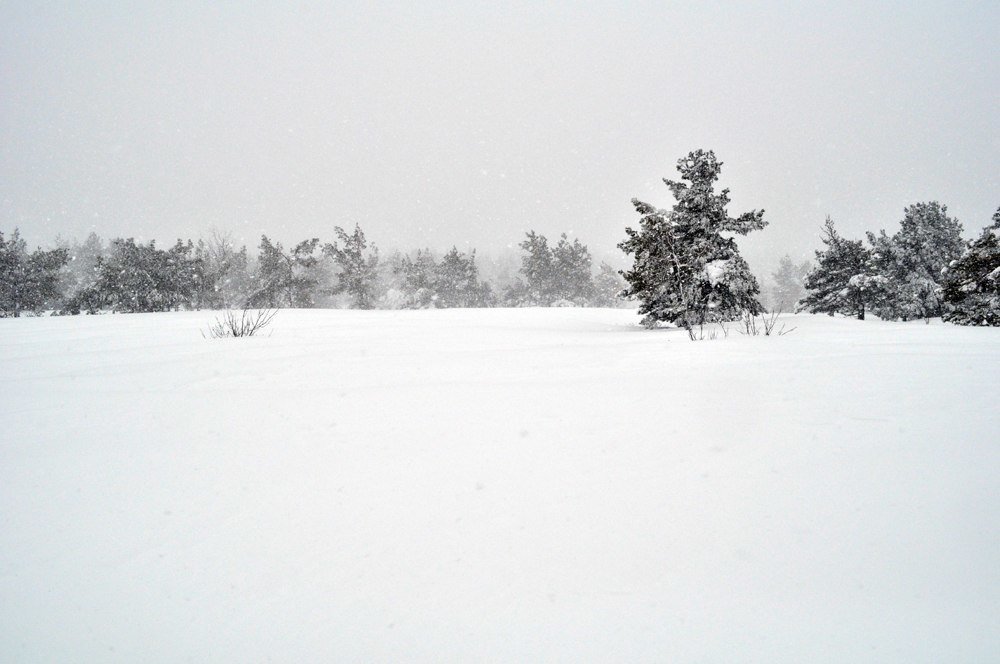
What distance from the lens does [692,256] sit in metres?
12.4

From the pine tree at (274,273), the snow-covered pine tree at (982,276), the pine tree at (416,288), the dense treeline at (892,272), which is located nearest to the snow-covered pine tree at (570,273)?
the pine tree at (416,288)

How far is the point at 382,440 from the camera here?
8.18ft

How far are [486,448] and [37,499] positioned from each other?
2033 mm

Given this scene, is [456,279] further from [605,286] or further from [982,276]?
[982,276]

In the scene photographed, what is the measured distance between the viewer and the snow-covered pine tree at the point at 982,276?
14742 mm

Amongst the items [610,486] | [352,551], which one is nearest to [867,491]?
[610,486]

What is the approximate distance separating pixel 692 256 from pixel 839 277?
20.3 meters

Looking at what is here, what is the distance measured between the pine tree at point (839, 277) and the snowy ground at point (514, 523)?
85.1 ft

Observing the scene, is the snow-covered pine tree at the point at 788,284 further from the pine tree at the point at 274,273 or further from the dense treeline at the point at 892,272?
the pine tree at the point at 274,273

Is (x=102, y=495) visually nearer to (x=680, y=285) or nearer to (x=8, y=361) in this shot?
(x=8, y=361)

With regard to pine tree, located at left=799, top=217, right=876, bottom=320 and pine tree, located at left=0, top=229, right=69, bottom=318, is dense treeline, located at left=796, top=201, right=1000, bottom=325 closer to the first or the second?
pine tree, located at left=799, top=217, right=876, bottom=320

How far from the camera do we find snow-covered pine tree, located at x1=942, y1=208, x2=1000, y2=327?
14.7 metres

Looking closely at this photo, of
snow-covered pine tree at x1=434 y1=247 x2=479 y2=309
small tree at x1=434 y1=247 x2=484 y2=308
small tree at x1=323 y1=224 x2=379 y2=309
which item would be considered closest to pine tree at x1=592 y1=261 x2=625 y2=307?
small tree at x1=434 y1=247 x2=484 y2=308

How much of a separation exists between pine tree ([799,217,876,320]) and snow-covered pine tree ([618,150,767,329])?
14655 mm
